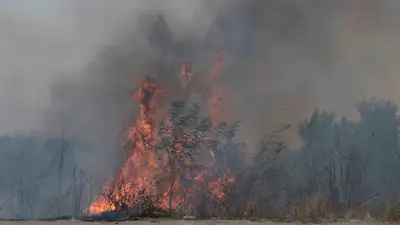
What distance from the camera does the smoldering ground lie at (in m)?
6.99

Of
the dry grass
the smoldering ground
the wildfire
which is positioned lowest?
the dry grass

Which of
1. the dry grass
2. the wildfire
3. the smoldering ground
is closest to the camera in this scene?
the dry grass

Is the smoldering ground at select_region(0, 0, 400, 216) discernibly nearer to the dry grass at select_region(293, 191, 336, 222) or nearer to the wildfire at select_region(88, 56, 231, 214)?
the wildfire at select_region(88, 56, 231, 214)

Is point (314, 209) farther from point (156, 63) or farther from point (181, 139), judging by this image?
point (156, 63)

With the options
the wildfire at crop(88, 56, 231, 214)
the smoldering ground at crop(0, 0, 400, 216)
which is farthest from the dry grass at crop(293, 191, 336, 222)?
the wildfire at crop(88, 56, 231, 214)

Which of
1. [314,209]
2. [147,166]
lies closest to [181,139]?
[147,166]

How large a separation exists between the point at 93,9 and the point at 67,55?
759 mm

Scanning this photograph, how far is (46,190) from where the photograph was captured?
6.92 meters

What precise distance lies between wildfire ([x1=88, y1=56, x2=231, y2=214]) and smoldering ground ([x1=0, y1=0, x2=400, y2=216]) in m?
0.16

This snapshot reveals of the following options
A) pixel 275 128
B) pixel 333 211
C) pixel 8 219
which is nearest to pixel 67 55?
pixel 8 219

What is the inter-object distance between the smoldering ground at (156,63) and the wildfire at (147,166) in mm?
159

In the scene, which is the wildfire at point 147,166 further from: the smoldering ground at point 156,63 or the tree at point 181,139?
the smoldering ground at point 156,63

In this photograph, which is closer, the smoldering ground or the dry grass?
the dry grass

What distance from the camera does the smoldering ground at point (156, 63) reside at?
6988mm
